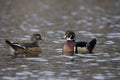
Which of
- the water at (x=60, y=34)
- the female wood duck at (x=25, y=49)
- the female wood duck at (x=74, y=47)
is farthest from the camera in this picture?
the female wood duck at (x=74, y=47)

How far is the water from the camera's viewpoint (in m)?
13.5

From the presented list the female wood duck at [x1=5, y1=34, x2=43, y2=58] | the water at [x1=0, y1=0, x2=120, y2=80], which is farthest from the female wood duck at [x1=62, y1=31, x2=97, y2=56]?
the female wood duck at [x1=5, y1=34, x2=43, y2=58]

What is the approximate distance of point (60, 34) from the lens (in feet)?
70.1

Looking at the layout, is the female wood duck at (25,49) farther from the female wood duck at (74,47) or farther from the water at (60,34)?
the female wood duck at (74,47)

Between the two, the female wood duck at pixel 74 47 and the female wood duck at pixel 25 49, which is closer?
the female wood duck at pixel 25 49

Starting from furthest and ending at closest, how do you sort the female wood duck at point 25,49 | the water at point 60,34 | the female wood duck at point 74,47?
the female wood duck at point 74,47 → the female wood duck at point 25,49 → the water at point 60,34

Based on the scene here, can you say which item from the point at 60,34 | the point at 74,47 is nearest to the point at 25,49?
the point at 74,47

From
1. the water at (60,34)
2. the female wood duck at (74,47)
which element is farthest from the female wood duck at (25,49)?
the female wood duck at (74,47)

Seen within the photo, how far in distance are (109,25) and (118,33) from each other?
11.0ft

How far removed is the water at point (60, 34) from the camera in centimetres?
1349

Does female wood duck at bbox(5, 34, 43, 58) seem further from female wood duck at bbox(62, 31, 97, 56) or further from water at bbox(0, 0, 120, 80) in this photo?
female wood duck at bbox(62, 31, 97, 56)

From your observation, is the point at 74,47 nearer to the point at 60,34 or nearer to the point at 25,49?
the point at 25,49

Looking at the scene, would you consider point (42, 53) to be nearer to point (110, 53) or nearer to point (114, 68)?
point (110, 53)

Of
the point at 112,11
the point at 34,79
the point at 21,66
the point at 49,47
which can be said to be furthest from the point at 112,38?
the point at 112,11
